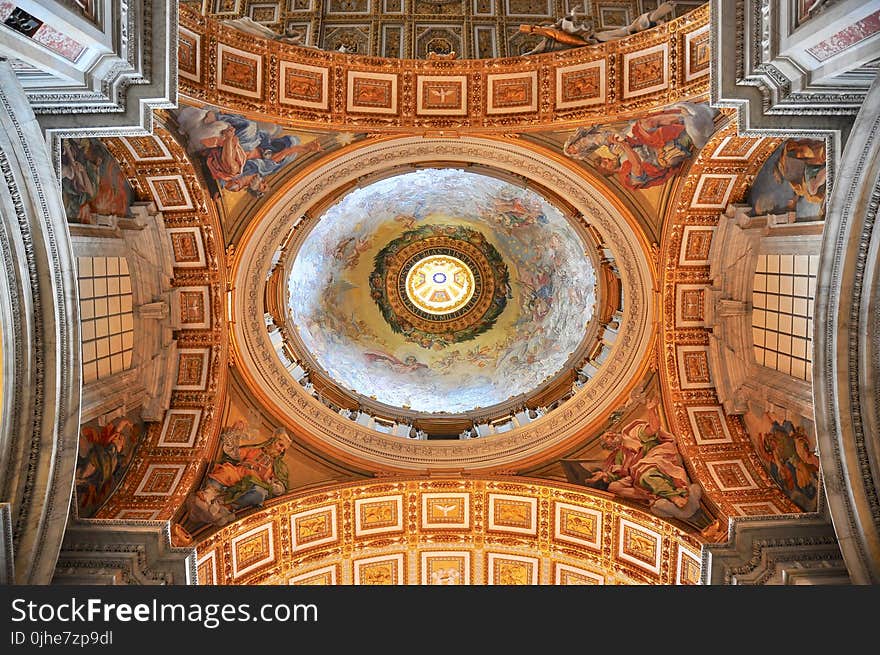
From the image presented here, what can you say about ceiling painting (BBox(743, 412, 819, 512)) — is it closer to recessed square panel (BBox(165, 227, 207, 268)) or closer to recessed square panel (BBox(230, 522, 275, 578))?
recessed square panel (BBox(230, 522, 275, 578))

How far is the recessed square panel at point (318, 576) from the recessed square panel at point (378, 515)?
999 millimetres

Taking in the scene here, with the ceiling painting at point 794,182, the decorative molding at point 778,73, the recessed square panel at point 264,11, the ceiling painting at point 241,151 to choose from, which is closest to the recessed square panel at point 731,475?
the ceiling painting at point 794,182

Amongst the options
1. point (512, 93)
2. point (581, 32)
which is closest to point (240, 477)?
point (512, 93)

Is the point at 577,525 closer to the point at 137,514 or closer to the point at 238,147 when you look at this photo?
the point at 137,514

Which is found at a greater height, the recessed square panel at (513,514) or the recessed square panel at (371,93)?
the recessed square panel at (371,93)

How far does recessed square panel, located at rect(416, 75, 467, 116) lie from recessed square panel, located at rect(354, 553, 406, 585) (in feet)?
32.8

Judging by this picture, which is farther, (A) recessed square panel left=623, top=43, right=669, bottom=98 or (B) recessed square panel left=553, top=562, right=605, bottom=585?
(B) recessed square panel left=553, top=562, right=605, bottom=585

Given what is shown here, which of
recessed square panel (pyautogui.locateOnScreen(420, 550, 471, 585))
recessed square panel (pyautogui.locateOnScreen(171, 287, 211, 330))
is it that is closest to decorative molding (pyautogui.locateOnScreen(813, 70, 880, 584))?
recessed square panel (pyautogui.locateOnScreen(420, 550, 471, 585))

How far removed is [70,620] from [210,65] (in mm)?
9437

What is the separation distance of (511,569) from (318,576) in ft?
14.6

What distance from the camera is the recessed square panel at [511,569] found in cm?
1614

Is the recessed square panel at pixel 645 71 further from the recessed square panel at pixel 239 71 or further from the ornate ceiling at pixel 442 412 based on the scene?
the recessed square panel at pixel 239 71

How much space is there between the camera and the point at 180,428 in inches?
594

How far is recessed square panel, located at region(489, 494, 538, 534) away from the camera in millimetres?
15812
